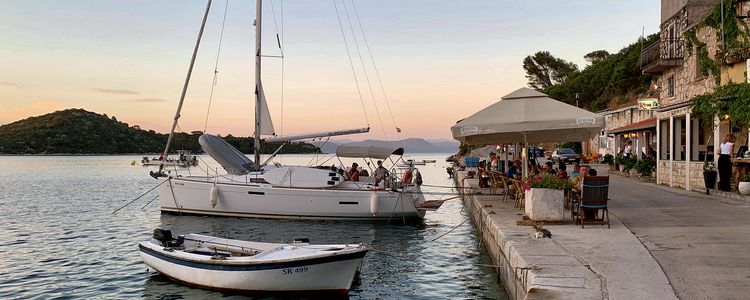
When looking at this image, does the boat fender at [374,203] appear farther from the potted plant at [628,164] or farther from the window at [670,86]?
the potted plant at [628,164]

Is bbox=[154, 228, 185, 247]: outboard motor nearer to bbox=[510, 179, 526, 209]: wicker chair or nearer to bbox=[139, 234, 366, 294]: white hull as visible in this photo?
bbox=[139, 234, 366, 294]: white hull

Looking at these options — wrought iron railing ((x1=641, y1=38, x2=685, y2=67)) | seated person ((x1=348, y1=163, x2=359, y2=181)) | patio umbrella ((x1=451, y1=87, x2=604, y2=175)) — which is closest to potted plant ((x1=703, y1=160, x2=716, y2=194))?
patio umbrella ((x1=451, y1=87, x2=604, y2=175))

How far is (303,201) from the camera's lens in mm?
20797

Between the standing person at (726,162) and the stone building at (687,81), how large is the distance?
1702 mm

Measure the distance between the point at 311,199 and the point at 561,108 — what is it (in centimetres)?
976

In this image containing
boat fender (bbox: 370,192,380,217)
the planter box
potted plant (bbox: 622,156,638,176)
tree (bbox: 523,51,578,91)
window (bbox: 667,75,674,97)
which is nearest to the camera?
the planter box

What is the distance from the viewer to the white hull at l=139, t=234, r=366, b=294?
10.3 metres

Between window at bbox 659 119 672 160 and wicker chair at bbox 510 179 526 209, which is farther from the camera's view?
window at bbox 659 119 672 160

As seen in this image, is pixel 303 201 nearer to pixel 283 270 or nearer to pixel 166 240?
pixel 166 240

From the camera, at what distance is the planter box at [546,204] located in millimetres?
11828

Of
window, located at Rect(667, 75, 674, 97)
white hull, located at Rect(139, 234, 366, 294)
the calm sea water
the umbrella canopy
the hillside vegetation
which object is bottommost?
the calm sea water

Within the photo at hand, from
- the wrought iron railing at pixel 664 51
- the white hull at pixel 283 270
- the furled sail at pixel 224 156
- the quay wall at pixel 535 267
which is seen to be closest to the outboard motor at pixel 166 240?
the white hull at pixel 283 270

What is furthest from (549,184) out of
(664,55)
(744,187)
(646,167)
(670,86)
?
(664,55)

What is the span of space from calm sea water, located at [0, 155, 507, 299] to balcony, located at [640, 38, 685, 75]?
10216 mm
